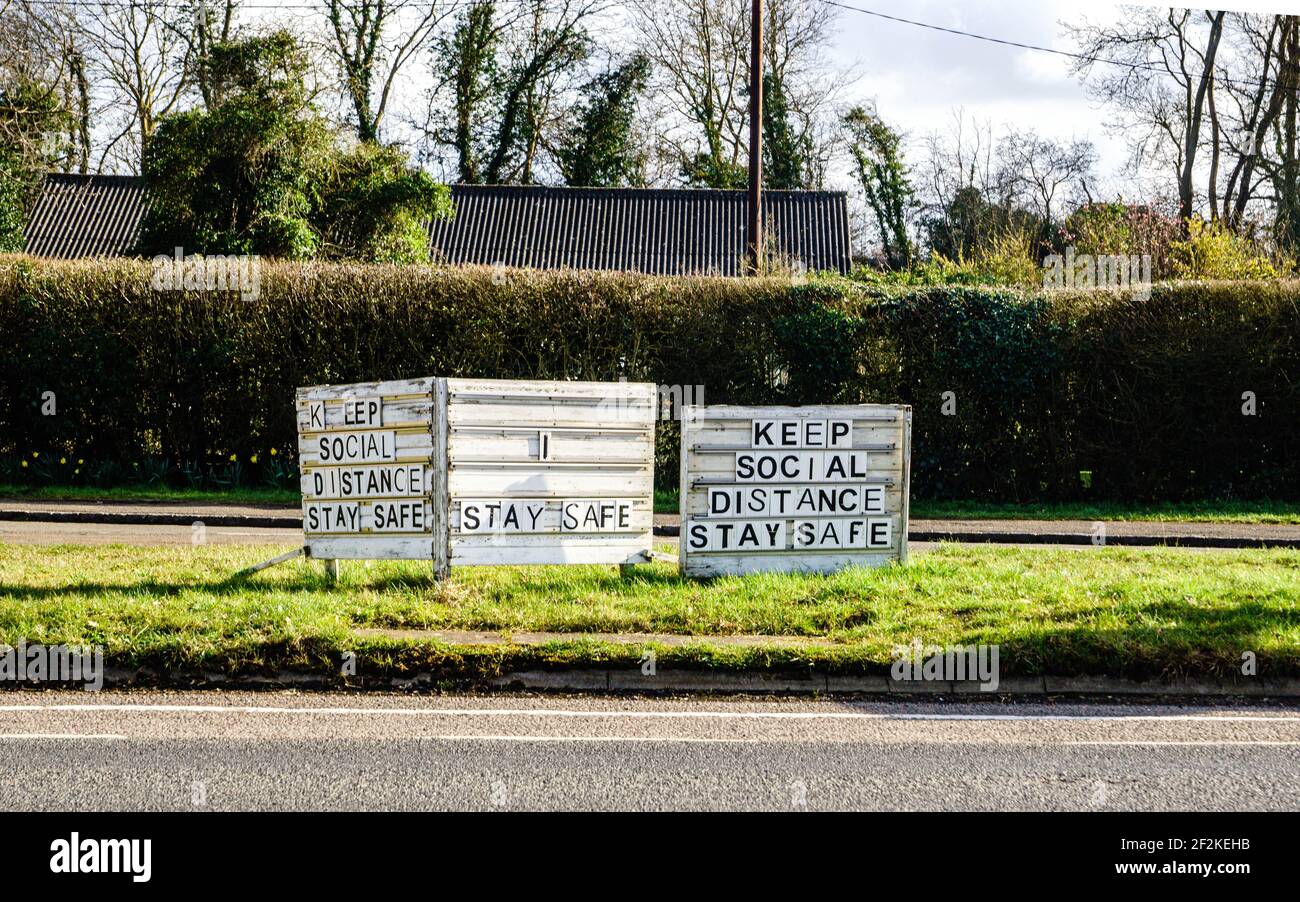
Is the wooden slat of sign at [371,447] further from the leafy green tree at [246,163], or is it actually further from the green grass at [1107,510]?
the leafy green tree at [246,163]

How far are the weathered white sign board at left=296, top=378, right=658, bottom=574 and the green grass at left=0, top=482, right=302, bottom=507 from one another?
7001 millimetres

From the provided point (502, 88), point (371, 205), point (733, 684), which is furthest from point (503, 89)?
point (733, 684)

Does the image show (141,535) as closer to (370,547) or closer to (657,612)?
(370,547)

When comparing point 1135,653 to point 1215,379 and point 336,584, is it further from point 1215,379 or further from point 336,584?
point 1215,379

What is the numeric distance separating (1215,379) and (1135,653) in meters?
11.0

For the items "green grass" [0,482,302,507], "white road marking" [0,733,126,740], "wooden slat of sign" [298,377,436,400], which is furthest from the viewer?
"green grass" [0,482,302,507]

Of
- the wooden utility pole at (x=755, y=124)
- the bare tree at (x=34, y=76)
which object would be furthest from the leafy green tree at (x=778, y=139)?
the bare tree at (x=34, y=76)

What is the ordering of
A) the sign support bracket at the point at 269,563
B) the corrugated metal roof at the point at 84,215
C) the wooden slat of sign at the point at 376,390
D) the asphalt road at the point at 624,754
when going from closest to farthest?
the asphalt road at the point at 624,754
the wooden slat of sign at the point at 376,390
the sign support bracket at the point at 269,563
the corrugated metal roof at the point at 84,215

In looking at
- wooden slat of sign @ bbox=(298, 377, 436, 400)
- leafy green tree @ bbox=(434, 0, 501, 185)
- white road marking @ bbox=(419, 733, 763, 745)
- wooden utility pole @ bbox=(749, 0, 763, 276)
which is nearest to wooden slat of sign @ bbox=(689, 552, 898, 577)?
wooden slat of sign @ bbox=(298, 377, 436, 400)

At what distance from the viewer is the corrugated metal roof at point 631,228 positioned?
1364 inches

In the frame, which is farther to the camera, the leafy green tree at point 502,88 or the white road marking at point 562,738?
the leafy green tree at point 502,88

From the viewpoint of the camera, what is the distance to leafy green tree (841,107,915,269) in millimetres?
47656

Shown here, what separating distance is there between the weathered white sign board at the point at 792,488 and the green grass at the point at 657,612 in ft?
1.04

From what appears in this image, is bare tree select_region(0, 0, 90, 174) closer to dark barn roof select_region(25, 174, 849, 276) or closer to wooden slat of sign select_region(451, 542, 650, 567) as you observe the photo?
dark barn roof select_region(25, 174, 849, 276)
